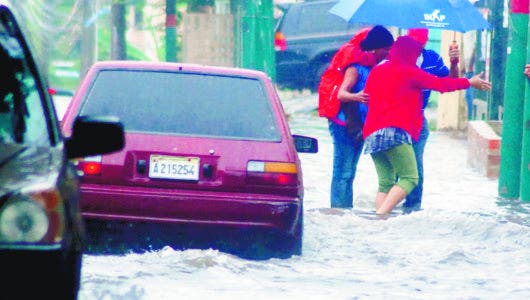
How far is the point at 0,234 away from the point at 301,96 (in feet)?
91.1

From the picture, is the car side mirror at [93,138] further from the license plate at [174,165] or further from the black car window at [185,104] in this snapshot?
the black car window at [185,104]

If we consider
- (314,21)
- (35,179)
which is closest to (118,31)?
(314,21)

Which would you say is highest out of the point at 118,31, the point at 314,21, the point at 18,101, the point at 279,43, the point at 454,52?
the point at 18,101

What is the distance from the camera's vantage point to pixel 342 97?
1173 centimetres

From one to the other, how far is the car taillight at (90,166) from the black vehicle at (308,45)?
72.5ft

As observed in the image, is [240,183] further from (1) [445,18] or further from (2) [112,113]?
(1) [445,18]

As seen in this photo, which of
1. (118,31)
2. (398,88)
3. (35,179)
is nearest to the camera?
(35,179)

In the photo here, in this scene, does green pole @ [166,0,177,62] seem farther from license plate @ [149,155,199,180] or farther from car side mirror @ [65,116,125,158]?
car side mirror @ [65,116,125,158]

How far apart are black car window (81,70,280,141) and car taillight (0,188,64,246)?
4.61m

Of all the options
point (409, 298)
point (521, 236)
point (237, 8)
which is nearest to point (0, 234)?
point (409, 298)

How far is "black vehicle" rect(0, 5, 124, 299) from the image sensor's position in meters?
4.43

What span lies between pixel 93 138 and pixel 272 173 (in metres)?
3.73

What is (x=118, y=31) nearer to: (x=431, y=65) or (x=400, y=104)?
(x=431, y=65)

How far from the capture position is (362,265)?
383 inches
